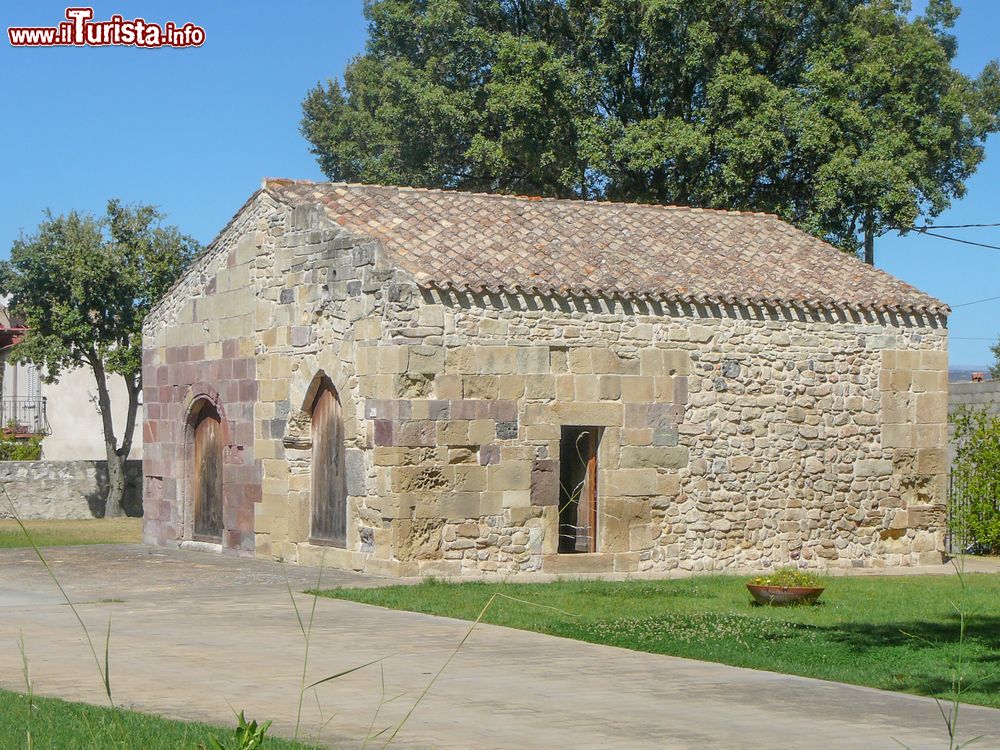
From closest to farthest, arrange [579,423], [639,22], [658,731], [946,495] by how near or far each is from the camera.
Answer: [658,731] → [579,423] → [946,495] → [639,22]

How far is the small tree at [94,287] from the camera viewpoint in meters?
32.4

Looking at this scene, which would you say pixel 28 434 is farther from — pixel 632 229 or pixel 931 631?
pixel 931 631

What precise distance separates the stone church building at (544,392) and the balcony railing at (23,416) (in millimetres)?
21879

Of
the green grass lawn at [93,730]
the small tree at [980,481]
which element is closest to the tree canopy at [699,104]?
the small tree at [980,481]

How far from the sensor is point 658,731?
25.0 feet

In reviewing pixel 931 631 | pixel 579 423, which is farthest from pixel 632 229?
pixel 931 631

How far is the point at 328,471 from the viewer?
60.3 feet

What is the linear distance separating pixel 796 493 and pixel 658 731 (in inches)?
470

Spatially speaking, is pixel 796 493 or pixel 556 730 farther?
pixel 796 493

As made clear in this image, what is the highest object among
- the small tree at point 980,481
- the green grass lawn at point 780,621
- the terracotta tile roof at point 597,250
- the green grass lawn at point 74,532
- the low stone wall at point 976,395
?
the terracotta tile roof at point 597,250

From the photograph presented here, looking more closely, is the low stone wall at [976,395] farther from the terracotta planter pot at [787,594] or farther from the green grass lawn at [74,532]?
the green grass lawn at [74,532]

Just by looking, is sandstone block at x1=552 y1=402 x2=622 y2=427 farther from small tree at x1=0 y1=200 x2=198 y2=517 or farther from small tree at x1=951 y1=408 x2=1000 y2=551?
small tree at x1=0 y1=200 x2=198 y2=517

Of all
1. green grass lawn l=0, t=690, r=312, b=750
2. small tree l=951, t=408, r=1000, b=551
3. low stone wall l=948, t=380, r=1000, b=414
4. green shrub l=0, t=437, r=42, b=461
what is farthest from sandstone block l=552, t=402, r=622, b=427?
green shrub l=0, t=437, r=42, b=461

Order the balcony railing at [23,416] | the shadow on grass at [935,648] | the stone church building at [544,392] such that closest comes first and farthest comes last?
the shadow on grass at [935,648], the stone church building at [544,392], the balcony railing at [23,416]
